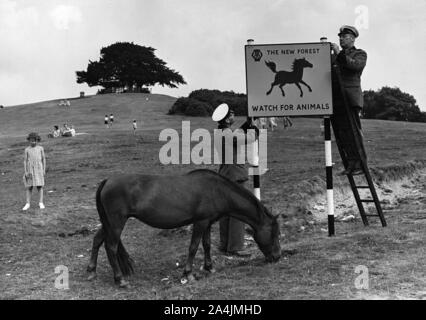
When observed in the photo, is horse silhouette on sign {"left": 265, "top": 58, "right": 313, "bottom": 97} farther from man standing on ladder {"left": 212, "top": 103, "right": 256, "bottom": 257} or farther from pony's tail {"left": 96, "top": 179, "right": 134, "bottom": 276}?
pony's tail {"left": 96, "top": 179, "right": 134, "bottom": 276}

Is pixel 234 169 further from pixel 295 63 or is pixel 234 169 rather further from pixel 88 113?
pixel 88 113

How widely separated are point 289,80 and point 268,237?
3.48m

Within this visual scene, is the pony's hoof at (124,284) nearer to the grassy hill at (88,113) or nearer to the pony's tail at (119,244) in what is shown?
the pony's tail at (119,244)

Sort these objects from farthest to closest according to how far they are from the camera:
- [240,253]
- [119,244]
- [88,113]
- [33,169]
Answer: [88,113]
[33,169]
[240,253]
[119,244]

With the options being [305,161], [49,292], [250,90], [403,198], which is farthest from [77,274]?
[305,161]

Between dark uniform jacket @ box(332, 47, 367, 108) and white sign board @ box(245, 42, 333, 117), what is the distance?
0.25 meters

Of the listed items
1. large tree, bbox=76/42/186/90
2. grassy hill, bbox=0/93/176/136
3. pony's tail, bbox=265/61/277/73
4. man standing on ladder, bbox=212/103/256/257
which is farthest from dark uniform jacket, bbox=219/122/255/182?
large tree, bbox=76/42/186/90

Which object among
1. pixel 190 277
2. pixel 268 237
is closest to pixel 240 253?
pixel 268 237

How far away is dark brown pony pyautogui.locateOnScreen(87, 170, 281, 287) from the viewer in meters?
7.81

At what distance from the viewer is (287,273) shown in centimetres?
785

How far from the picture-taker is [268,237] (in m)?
8.39
